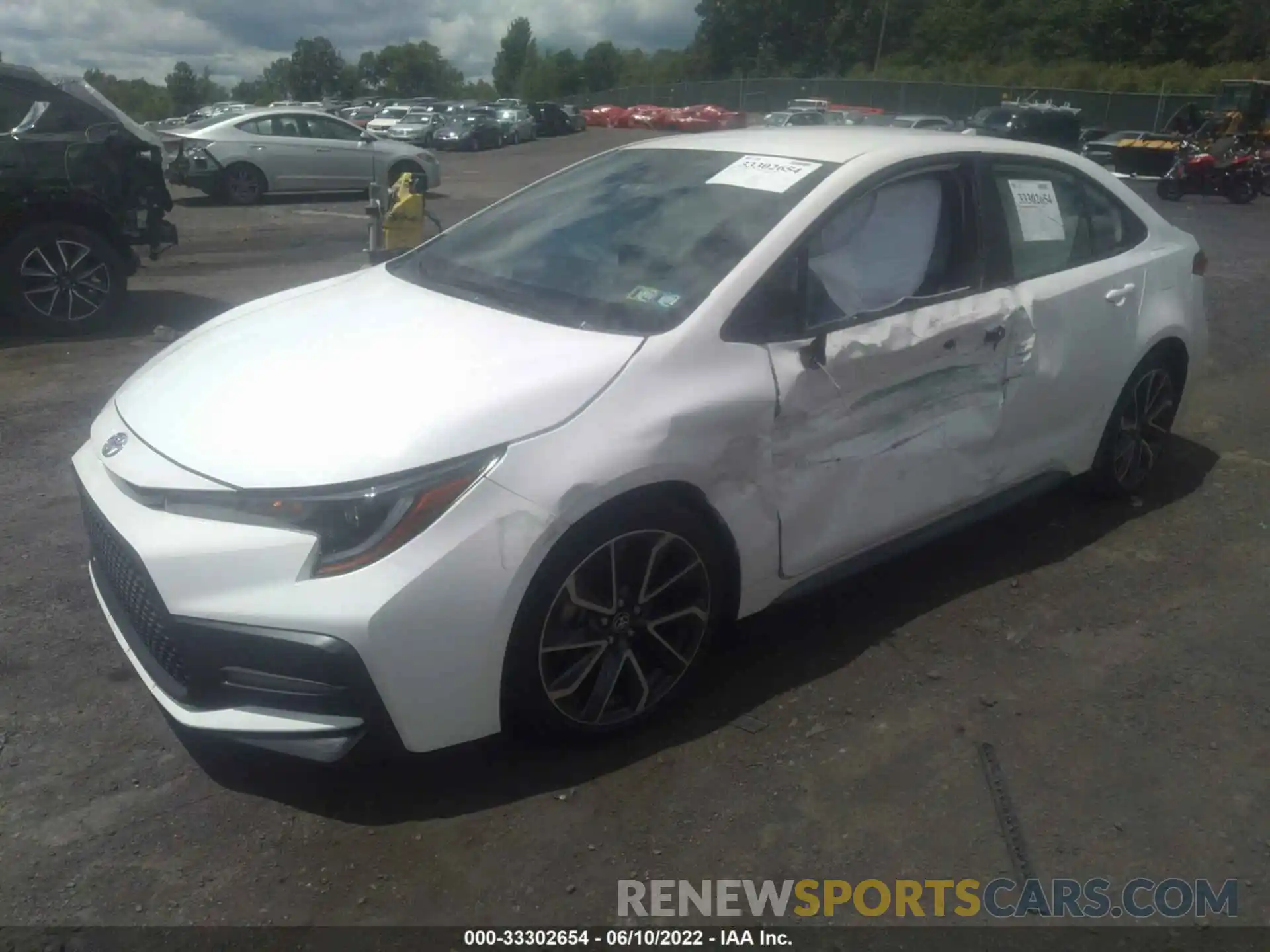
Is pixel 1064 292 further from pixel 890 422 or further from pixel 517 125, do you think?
pixel 517 125

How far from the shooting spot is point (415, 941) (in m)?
2.40

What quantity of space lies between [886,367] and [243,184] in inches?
632

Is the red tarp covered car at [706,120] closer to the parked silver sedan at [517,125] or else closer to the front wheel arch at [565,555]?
the parked silver sedan at [517,125]

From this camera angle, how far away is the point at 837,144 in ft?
12.3

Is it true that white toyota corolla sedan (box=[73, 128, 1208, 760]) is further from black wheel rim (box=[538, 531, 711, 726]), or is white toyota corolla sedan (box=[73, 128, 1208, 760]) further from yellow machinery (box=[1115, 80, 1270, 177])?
yellow machinery (box=[1115, 80, 1270, 177])

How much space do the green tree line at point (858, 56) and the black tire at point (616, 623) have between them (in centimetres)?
1934

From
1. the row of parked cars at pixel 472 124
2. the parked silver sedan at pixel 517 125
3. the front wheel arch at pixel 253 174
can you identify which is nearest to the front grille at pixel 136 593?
the front wheel arch at pixel 253 174

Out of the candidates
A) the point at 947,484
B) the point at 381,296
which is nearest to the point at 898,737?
the point at 947,484

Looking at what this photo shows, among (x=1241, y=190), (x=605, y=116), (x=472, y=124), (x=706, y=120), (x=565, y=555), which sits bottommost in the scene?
(x=605, y=116)

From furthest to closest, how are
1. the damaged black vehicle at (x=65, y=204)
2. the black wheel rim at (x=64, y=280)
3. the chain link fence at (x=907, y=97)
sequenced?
the chain link fence at (x=907, y=97) < the black wheel rim at (x=64, y=280) < the damaged black vehicle at (x=65, y=204)

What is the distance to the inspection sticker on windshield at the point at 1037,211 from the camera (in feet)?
13.1

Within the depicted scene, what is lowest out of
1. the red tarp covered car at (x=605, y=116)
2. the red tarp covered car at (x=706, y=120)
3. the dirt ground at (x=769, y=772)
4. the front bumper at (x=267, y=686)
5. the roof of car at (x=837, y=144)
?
the red tarp covered car at (x=605, y=116)

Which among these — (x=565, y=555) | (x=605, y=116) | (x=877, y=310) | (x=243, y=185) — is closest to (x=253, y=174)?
(x=243, y=185)

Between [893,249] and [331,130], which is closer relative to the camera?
[893,249]
